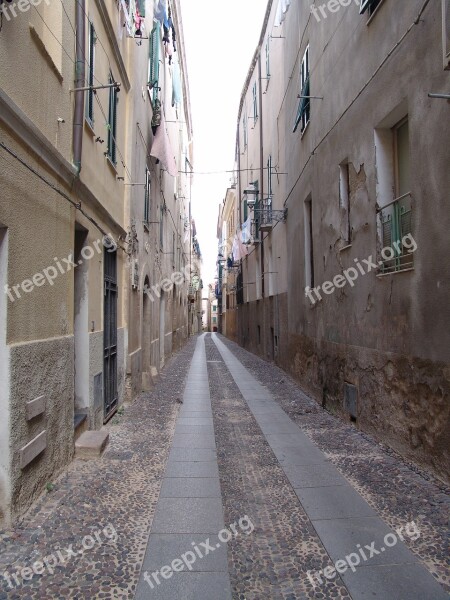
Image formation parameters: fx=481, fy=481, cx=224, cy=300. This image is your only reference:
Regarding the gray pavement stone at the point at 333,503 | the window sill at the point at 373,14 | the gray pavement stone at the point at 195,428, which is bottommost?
the gray pavement stone at the point at 333,503

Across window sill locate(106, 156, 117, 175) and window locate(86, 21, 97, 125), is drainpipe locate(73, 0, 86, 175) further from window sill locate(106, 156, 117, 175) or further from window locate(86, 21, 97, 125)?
window sill locate(106, 156, 117, 175)

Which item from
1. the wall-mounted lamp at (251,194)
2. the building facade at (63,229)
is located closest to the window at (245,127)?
the wall-mounted lamp at (251,194)

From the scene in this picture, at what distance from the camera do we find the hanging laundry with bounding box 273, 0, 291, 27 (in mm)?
12735

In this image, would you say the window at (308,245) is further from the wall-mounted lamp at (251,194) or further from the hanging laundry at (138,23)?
the wall-mounted lamp at (251,194)

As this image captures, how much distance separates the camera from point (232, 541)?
3721 mm

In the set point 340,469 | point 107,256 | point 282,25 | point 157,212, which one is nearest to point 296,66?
point 282,25

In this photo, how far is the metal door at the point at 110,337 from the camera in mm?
7566

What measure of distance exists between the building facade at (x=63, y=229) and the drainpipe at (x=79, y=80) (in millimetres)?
12

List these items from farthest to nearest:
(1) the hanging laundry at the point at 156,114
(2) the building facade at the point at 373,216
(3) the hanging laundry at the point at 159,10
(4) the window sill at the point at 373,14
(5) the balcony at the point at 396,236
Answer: (1) the hanging laundry at the point at 156,114 < (3) the hanging laundry at the point at 159,10 < (4) the window sill at the point at 373,14 < (5) the balcony at the point at 396,236 < (2) the building facade at the point at 373,216

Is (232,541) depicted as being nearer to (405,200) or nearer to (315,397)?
(405,200)

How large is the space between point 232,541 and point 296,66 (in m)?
11.2

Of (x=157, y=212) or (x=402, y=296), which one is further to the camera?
(x=157, y=212)

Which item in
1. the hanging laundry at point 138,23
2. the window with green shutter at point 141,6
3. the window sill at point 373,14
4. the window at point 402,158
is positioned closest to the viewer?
the window at point 402,158

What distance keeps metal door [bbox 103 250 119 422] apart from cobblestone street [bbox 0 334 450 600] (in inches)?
33.0
